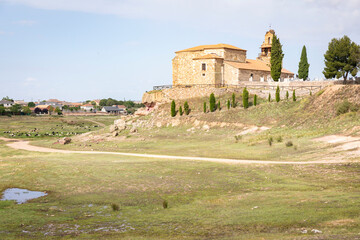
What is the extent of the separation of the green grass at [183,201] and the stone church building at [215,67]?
47.8 m

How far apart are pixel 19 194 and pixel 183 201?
459 inches

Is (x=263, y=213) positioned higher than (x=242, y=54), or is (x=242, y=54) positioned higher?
(x=242, y=54)

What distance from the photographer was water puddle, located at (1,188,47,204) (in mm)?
24859

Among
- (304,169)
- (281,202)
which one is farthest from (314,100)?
(281,202)

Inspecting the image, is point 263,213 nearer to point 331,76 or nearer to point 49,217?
point 49,217

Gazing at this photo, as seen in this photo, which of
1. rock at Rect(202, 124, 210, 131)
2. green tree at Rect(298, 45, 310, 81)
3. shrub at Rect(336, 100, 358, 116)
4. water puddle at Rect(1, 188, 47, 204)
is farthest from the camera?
green tree at Rect(298, 45, 310, 81)

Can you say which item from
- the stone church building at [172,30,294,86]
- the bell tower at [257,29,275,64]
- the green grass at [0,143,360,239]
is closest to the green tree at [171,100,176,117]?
the stone church building at [172,30,294,86]

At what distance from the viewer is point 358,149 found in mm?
32625

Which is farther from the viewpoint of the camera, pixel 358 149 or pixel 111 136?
pixel 111 136

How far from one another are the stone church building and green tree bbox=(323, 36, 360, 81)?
15.8 meters

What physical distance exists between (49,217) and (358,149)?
2515 cm

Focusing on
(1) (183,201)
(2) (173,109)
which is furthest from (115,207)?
(2) (173,109)

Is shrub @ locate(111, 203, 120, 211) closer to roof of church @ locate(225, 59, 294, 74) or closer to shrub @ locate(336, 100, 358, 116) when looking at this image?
shrub @ locate(336, 100, 358, 116)

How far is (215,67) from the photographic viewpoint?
80.2 m
